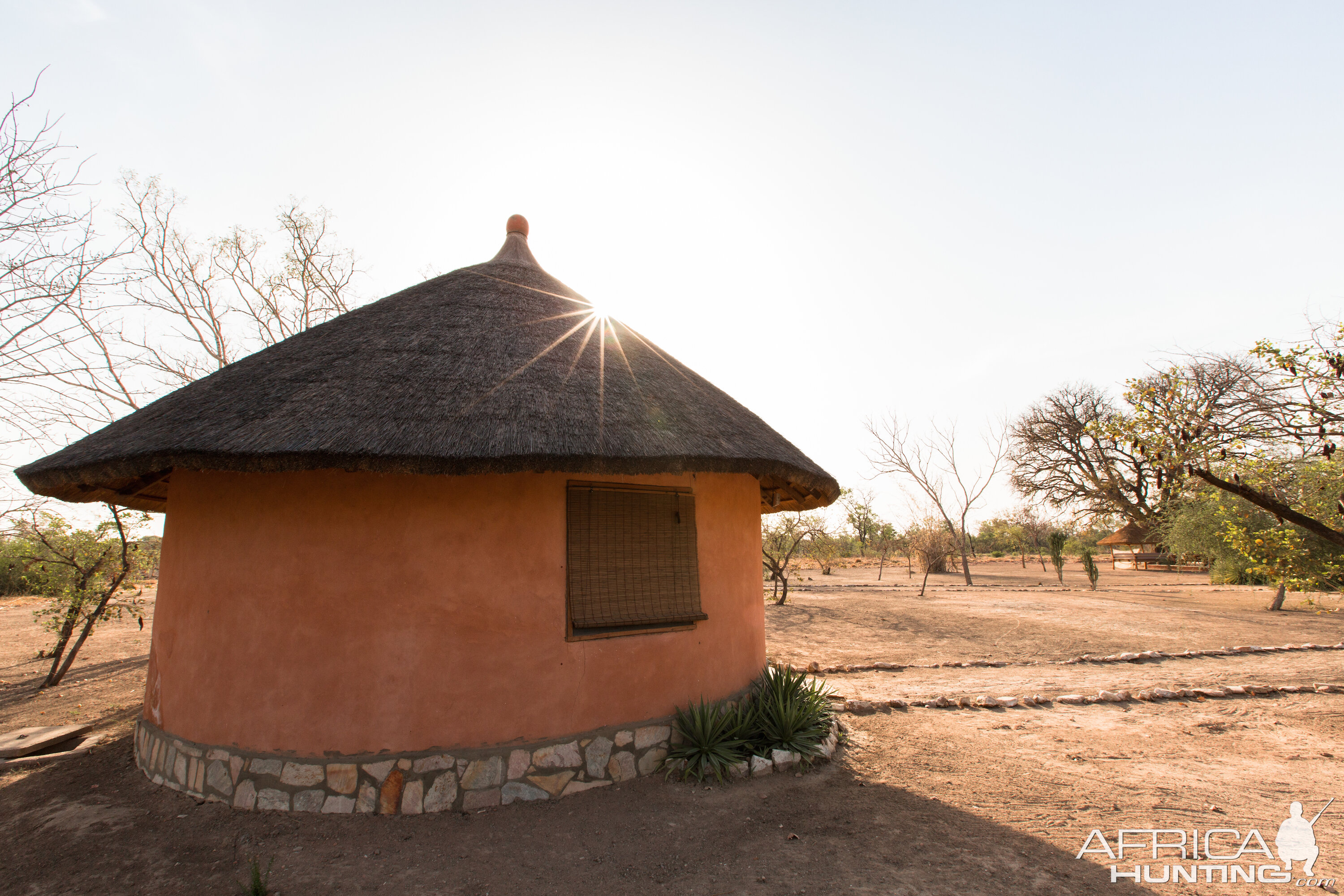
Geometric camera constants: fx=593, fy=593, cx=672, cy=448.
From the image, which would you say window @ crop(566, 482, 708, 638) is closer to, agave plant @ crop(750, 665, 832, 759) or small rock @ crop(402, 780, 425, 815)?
agave plant @ crop(750, 665, 832, 759)

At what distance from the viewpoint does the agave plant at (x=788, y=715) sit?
15.2 feet

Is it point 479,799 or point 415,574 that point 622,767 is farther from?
point 415,574

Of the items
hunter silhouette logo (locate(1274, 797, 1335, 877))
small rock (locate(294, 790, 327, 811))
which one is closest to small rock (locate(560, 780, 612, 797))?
small rock (locate(294, 790, 327, 811))

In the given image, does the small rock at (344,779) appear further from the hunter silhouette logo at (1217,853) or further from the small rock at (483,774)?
the hunter silhouette logo at (1217,853)

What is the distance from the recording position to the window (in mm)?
4270

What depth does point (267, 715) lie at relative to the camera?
3.86 meters

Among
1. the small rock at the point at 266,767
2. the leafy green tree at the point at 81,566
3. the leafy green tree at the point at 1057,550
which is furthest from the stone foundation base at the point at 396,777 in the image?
the leafy green tree at the point at 1057,550

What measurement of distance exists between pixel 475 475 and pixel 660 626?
1.77 m

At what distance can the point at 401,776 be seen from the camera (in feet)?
12.3

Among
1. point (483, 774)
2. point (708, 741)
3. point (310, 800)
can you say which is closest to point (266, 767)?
point (310, 800)

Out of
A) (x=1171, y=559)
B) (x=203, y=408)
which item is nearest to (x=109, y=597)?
(x=203, y=408)

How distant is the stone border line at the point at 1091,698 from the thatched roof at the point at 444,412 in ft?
7.33

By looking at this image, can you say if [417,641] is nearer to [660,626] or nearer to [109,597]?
[660,626]

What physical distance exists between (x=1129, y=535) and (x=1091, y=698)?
3337cm
